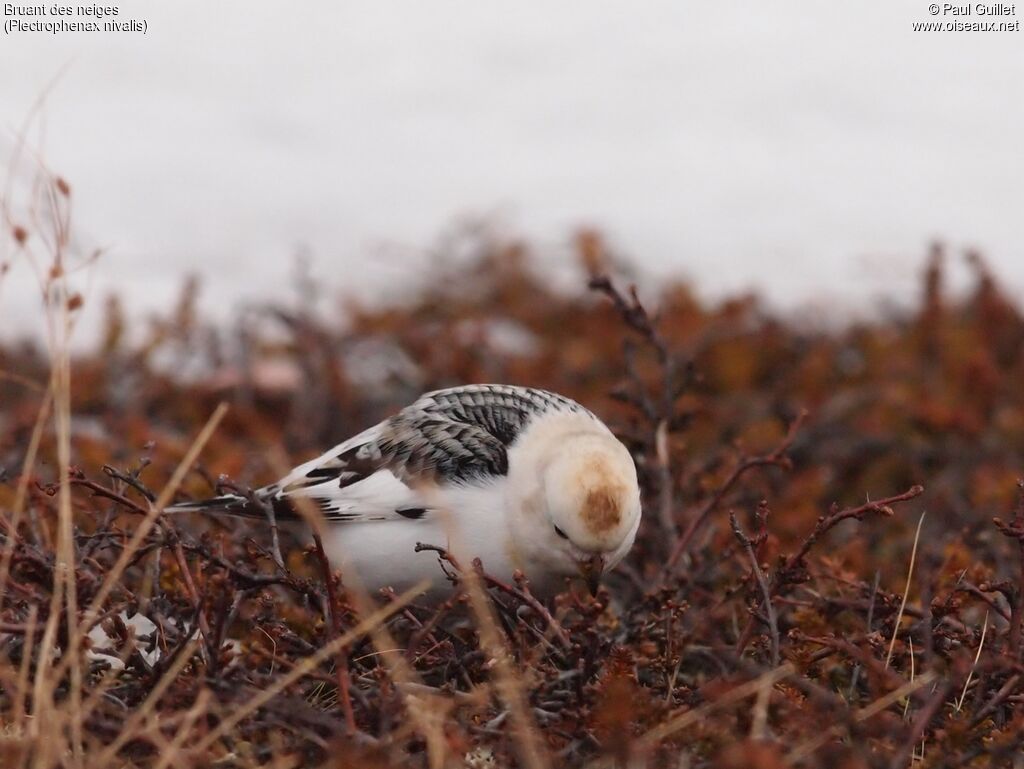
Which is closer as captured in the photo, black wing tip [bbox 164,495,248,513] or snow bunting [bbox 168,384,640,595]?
snow bunting [bbox 168,384,640,595]

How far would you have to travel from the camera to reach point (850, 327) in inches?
281

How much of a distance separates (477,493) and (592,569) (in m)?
0.37

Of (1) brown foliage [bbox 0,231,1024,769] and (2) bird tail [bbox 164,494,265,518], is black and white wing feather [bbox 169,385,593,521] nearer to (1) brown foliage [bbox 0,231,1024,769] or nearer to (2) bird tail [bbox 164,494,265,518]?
(2) bird tail [bbox 164,494,265,518]

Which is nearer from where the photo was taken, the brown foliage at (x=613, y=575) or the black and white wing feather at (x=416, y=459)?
the brown foliage at (x=613, y=575)

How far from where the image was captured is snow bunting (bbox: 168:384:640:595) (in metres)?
3.10

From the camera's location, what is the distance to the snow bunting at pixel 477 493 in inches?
122

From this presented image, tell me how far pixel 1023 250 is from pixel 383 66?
442cm

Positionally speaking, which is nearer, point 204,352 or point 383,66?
point 204,352

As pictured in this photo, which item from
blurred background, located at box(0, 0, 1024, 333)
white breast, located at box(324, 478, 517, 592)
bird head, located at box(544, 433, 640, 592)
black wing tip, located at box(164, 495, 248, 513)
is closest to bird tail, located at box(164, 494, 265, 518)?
black wing tip, located at box(164, 495, 248, 513)

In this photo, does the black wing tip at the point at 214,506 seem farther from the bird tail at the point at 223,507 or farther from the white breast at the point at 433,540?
the white breast at the point at 433,540

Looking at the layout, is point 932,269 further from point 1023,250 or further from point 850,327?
point 1023,250

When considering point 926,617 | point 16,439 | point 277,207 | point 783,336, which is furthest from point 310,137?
point 926,617

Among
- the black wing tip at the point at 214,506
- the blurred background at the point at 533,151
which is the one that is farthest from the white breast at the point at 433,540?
the blurred background at the point at 533,151

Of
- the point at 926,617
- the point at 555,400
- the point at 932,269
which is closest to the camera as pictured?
the point at 926,617
